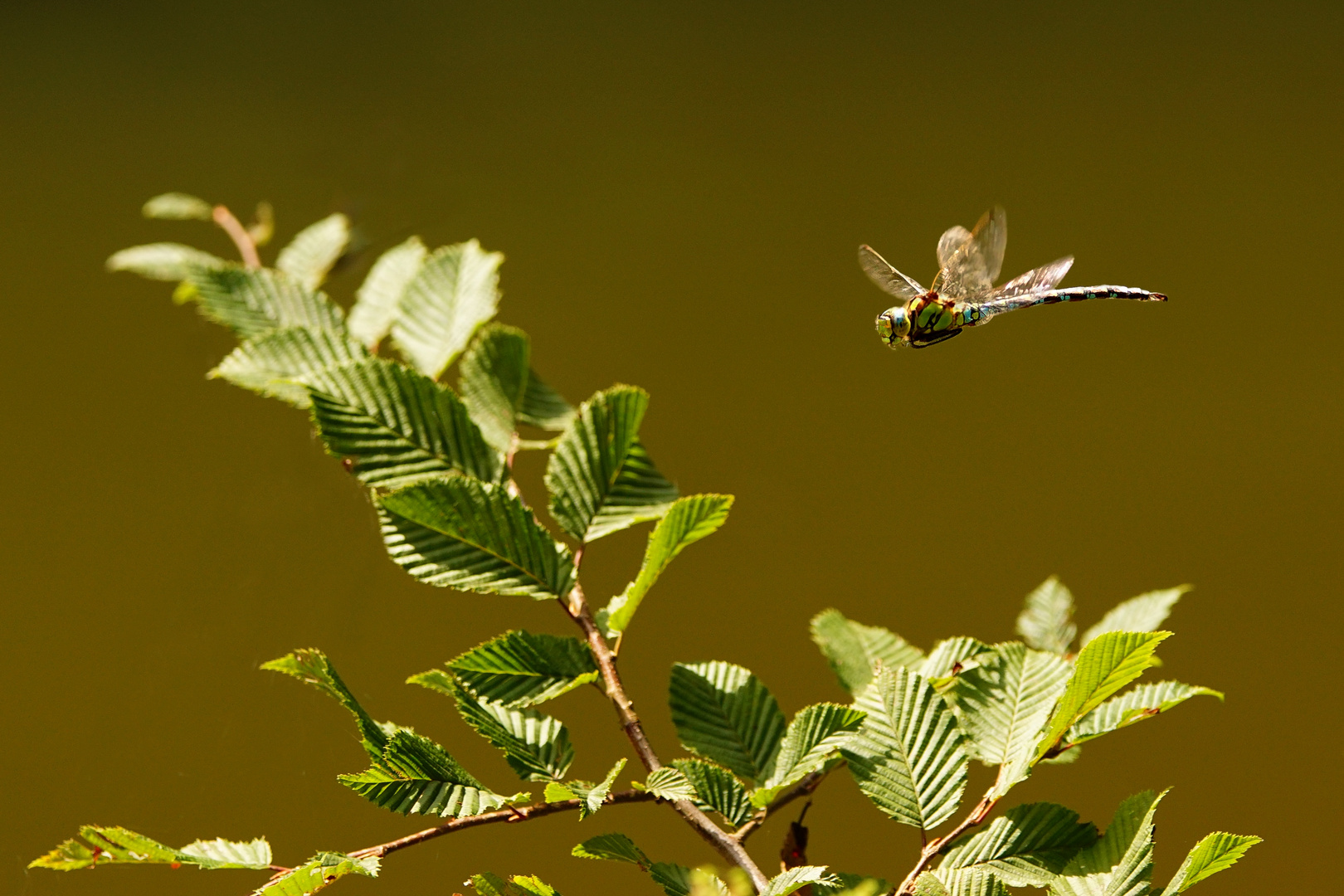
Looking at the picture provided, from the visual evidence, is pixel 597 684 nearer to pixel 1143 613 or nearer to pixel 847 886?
pixel 847 886

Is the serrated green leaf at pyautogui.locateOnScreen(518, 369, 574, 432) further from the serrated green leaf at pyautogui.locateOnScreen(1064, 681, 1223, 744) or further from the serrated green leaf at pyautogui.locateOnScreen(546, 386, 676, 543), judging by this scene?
the serrated green leaf at pyautogui.locateOnScreen(1064, 681, 1223, 744)

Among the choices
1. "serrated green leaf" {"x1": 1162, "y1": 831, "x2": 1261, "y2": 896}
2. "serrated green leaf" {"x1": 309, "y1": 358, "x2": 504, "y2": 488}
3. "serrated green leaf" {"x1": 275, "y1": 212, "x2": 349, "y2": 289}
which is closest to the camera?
"serrated green leaf" {"x1": 1162, "y1": 831, "x2": 1261, "y2": 896}

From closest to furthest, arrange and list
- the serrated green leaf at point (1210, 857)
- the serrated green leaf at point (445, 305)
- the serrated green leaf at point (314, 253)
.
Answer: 1. the serrated green leaf at point (1210, 857)
2. the serrated green leaf at point (445, 305)
3. the serrated green leaf at point (314, 253)

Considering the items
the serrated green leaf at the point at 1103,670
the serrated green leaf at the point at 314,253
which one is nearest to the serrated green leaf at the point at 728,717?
the serrated green leaf at the point at 1103,670

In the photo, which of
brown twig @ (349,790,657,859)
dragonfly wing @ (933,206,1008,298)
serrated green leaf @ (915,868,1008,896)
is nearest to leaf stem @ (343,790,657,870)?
brown twig @ (349,790,657,859)

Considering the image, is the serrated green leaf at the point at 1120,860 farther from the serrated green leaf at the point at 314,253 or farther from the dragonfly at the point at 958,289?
the serrated green leaf at the point at 314,253

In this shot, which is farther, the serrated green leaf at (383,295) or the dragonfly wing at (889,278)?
the serrated green leaf at (383,295)

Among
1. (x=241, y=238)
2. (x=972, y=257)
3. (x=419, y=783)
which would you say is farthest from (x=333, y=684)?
(x=241, y=238)

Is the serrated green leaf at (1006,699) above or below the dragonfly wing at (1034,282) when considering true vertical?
below
